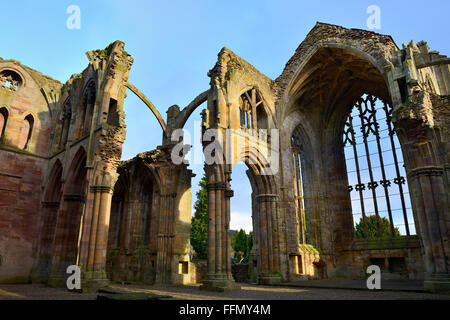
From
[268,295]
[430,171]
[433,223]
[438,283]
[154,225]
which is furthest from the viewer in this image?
[154,225]

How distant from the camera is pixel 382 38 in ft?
→ 43.8

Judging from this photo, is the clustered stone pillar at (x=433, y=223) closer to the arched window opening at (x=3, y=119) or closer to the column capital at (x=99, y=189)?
the column capital at (x=99, y=189)

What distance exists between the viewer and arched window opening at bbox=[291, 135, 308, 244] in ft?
54.2

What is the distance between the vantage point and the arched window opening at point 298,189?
16516mm

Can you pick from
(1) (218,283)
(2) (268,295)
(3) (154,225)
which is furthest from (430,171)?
(3) (154,225)

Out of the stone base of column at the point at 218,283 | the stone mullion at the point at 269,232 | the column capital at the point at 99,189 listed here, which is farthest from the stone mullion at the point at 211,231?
the column capital at the point at 99,189

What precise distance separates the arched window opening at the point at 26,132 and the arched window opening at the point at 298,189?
47.8 ft

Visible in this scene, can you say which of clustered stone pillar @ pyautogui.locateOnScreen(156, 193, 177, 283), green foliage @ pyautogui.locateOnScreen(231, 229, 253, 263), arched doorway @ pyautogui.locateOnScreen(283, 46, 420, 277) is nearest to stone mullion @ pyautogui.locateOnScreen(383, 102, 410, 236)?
arched doorway @ pyautogui.locateOnScreen(283, 46, 420, 277)

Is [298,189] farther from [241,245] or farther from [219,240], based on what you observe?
[241,245]

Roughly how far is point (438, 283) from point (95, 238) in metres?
10.7

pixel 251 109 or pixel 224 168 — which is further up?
pixel 251 109

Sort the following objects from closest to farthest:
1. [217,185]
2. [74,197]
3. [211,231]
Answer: [211,231], [217,185], [74,197]

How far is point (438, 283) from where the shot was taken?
320 inches

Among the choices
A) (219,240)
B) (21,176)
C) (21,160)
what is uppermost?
(21,160)
